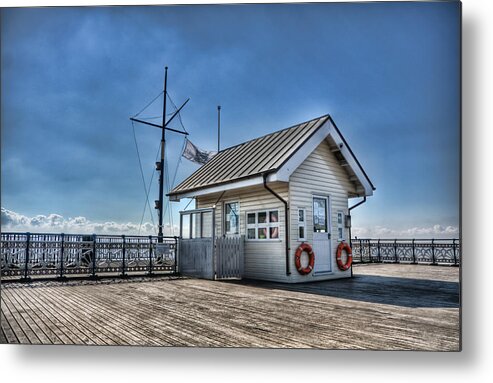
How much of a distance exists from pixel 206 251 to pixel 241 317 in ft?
14.4

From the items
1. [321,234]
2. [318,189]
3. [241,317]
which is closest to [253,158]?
[318,189]

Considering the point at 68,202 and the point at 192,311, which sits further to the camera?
the point at 68,202

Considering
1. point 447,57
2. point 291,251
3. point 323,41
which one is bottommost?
point 291,251

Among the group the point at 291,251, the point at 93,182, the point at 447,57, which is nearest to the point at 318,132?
the point at 291,251

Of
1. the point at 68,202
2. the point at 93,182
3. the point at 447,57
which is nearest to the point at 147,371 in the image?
the point at 68,202

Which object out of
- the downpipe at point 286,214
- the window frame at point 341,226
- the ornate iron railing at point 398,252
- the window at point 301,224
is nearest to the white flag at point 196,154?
the downpipe at point 286,214

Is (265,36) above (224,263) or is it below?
above

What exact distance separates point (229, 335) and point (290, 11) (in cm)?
357

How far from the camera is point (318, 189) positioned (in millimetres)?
8195

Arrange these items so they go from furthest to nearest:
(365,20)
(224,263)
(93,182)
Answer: (224,263)
(93,182)
(365,20)

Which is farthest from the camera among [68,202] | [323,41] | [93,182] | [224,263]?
[224,263]

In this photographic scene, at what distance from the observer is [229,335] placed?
3406 mm

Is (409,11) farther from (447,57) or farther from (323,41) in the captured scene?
(323,41)

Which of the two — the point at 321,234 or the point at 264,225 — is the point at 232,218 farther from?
the point at 321,234
